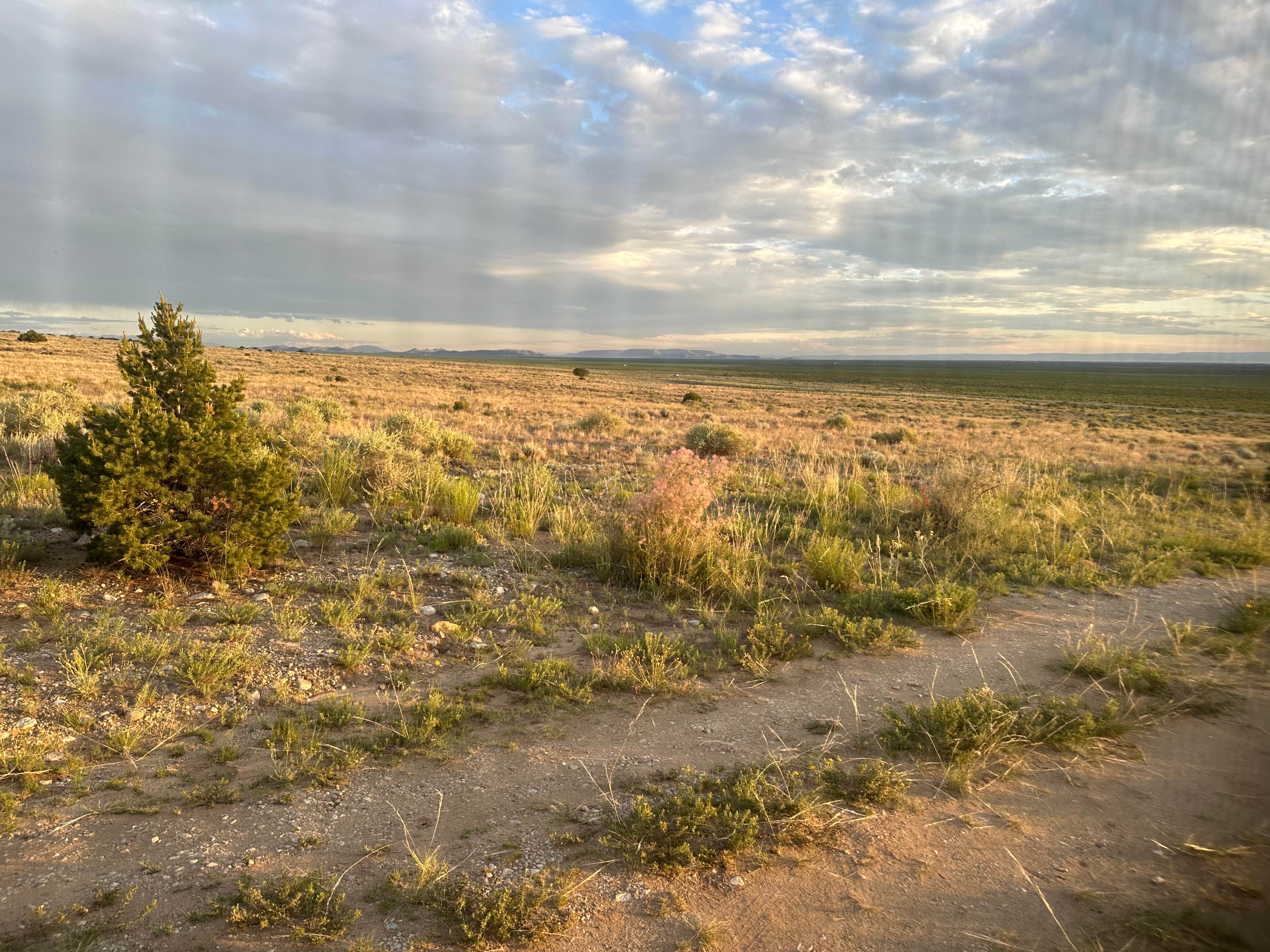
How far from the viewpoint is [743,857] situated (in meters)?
2.86

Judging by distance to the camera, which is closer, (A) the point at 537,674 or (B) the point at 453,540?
(A) the point at 537,674

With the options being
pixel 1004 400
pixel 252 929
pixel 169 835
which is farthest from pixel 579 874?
pixel 1004 400

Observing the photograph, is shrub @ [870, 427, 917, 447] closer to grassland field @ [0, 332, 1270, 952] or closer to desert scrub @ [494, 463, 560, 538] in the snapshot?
grassland field @ [0, 332, 1270, 952]

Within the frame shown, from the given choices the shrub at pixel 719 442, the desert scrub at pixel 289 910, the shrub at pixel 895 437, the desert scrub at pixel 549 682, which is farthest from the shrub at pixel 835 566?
the shrub at pixel 895 437

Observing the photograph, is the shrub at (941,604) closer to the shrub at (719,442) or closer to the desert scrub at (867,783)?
the desert scrub at (867,783)

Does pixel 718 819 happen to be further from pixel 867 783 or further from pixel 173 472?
pixel 173 472

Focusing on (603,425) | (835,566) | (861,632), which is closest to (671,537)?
(835,566)

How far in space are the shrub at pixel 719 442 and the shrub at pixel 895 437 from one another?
621 centimetres

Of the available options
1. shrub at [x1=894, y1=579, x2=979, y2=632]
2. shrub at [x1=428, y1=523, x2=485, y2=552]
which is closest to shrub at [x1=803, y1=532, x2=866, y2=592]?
shrub at [x1=894, y1=579, x2=979, y2=632]

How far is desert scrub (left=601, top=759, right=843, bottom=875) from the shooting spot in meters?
2.84

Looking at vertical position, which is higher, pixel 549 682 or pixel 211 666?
pixel 211 666

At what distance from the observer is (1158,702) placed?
4.25 metres

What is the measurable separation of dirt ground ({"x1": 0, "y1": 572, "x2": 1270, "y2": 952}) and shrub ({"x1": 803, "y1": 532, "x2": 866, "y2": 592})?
2467 mm

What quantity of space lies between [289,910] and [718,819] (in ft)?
5.76
